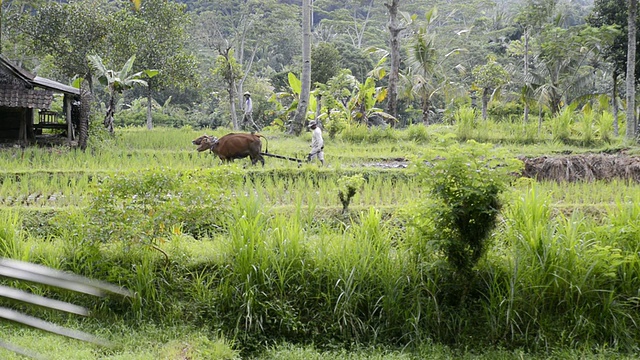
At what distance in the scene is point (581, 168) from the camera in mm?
11758

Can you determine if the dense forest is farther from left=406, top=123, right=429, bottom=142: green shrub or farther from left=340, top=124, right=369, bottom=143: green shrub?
left=406, top=123, right=429, bottom=142: green shrub

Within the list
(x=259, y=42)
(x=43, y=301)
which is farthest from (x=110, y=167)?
(x=259, y=42)

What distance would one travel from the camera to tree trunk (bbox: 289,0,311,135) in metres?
18.2

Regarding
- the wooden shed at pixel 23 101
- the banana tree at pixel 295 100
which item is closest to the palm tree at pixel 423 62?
the banana tree at pixel 295 100

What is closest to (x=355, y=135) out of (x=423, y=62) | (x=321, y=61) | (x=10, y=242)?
(x=423, y=62)

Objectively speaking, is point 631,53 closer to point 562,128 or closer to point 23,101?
point 562,128

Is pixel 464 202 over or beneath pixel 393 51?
beneath

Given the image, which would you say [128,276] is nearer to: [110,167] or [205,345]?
[205,345]

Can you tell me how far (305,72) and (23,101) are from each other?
788 centimetres

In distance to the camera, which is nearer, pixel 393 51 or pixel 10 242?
pixel 10 242

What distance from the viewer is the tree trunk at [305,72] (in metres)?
18.2

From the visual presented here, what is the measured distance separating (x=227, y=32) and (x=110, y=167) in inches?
1156

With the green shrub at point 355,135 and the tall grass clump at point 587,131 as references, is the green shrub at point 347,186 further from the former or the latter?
the tall grass clump at point 587,131

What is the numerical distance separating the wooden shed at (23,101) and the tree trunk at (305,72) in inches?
250
